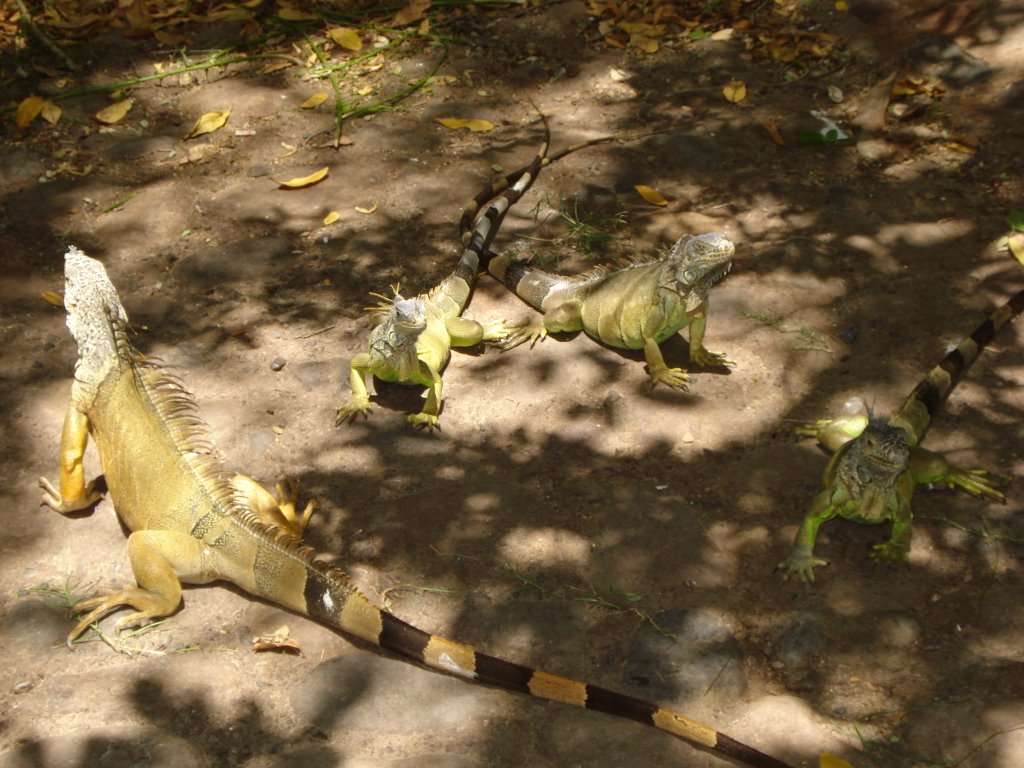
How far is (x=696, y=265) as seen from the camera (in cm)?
416

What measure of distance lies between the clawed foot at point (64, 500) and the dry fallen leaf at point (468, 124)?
10.7 feet

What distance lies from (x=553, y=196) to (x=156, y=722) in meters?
3.53

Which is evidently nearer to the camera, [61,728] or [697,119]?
[61,728]

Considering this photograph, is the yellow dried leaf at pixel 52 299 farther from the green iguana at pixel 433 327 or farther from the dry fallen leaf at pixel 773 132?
the dry fallen leaf at pixel 773 132

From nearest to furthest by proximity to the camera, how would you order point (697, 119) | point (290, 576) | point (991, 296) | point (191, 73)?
point (290, 576)
point (991, 296)
point (697, 119)
point (191, 73)

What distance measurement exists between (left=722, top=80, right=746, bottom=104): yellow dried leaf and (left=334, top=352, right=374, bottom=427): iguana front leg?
3305 millimetres

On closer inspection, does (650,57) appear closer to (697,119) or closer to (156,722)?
(697,119)

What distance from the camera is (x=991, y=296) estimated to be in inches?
181

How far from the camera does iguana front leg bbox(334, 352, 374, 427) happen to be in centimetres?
419

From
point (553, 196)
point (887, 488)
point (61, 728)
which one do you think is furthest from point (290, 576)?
point (553, 196)

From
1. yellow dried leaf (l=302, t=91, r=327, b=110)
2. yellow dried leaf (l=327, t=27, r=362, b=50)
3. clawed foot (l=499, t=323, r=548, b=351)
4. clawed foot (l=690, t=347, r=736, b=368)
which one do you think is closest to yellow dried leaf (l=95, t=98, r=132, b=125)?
yellow dried leaf (l=302, t=91, r=327, b=110)

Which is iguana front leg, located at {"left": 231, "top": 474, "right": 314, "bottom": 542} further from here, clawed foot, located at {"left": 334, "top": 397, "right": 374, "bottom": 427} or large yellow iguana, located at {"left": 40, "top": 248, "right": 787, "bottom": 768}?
clawed foot, located at {"left": 334, "top": 397, "right": 374, "bottom": 427}

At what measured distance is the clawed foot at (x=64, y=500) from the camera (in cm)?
372

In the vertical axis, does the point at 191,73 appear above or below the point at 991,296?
above
